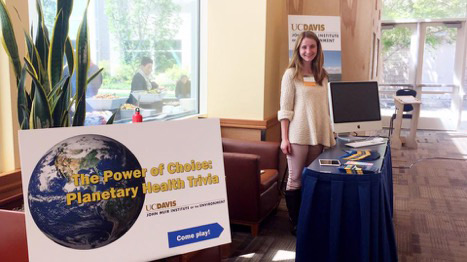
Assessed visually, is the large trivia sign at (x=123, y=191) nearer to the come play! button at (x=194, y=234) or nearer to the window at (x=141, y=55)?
the come play! button at (x=194, y=234)

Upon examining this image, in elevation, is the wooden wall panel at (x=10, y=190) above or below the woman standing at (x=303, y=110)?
below

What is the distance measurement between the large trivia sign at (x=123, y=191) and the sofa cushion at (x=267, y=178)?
207 cm

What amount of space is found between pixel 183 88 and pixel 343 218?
2.61 meters

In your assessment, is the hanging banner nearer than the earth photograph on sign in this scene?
No

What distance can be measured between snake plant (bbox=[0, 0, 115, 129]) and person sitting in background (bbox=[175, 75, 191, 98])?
8.35 feet

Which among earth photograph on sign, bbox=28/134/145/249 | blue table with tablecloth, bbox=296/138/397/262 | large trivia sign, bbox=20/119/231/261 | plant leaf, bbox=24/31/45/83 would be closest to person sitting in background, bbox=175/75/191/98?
blue table with tablecloth, bbox=296/138/397/262

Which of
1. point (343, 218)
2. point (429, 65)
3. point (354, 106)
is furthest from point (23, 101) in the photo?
point (429, 65)

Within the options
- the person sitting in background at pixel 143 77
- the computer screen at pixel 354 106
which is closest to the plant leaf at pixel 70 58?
the person sitting in background at pixel 143 77

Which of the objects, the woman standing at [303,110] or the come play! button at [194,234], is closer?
the come play! button at [194,234]

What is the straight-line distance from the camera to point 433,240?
354 centimetres

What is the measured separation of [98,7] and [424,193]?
13.3ft

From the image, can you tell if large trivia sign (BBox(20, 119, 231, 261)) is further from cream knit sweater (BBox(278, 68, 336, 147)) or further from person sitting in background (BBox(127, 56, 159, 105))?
person sitting in background (BBox(127, 56, 159, 105))

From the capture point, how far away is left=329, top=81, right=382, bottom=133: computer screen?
133 inches

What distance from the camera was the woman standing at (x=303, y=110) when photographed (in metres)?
3.26
